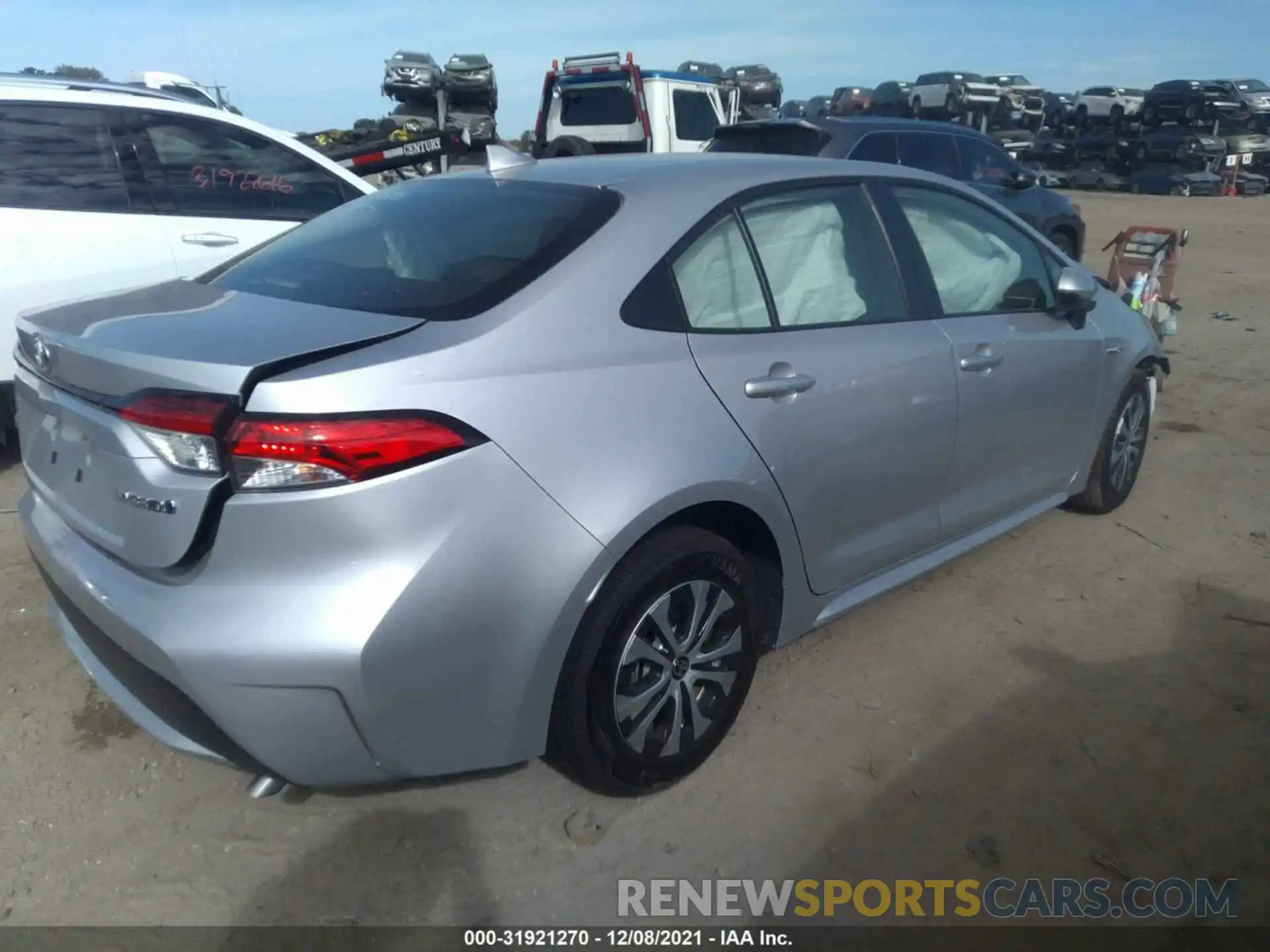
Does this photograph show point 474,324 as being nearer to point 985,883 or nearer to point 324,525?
point 324,525

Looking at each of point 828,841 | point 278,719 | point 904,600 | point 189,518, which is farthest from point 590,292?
point 904,600

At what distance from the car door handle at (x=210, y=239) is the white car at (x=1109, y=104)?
34.6 meters

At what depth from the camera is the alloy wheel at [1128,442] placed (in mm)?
4668

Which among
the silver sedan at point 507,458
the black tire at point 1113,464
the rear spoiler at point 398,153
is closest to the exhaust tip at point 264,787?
the silver sedan at point 507,458

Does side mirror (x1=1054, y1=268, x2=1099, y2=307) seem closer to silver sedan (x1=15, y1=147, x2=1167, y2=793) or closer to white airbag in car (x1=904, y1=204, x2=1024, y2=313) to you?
white airbag in car (x1=904, y1=204, x2=1024, y2=313)

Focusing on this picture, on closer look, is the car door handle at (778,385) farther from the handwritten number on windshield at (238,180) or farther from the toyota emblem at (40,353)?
the handwritten number on windshield at (238,180)

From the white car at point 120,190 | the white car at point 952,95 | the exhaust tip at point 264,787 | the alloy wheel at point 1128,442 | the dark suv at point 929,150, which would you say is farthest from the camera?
the white car at point 952,95

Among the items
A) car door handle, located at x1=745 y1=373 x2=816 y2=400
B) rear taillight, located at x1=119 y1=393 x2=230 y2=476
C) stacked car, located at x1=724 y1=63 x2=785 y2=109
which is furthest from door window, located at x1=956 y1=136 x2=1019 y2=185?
stacked car, located at x1=724 y1=63 x2=785 y2=109

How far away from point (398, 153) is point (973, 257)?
6.29 m

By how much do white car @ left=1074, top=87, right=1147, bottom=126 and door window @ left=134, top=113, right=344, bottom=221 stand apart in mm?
33989

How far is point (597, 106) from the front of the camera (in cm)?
1534

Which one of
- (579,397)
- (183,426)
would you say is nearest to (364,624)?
(183,426)

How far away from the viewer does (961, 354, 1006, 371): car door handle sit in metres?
3.46

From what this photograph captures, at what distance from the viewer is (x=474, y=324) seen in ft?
→ 7.61
